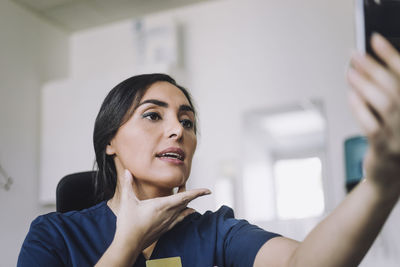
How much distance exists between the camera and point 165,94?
125cm

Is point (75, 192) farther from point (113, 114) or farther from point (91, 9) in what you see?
point (91, 9)

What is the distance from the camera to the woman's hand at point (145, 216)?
37.5 inches

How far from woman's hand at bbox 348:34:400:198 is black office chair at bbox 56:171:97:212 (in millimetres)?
983

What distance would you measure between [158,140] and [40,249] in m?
0.38

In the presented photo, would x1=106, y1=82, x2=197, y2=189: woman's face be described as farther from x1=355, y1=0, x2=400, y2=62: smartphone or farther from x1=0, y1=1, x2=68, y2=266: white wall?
x1=0, y1=1, x2=68, y2=266: white wall

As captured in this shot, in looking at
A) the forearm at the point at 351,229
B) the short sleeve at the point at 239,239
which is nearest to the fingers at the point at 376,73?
the forearm at the point at 351,229

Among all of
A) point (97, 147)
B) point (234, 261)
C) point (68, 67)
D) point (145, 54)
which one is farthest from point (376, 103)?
point (68, 67)

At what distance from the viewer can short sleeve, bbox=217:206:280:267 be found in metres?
0.95

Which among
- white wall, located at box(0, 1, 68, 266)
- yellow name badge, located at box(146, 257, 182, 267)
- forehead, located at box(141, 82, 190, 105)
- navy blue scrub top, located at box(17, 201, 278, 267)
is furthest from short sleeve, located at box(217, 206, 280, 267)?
white wall, located at box(0, 1, 68, 266)

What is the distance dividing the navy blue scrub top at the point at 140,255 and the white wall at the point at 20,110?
230 centimetres

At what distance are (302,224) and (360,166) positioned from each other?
0.64 meters

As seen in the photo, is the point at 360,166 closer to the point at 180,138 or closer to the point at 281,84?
the point at 281,84

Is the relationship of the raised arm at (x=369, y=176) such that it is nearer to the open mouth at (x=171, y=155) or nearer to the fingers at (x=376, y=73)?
the fingers at (x=376, y=73)

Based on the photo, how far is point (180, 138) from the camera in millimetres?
1184
